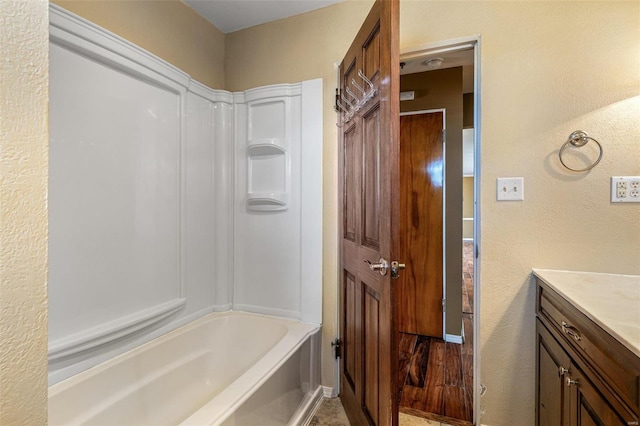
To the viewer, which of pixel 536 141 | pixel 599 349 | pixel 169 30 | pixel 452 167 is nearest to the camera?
pixel 599 349

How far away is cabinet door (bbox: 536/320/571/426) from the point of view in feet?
3.58

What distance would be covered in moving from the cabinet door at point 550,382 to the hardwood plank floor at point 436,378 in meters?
0.47

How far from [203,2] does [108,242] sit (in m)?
1.60

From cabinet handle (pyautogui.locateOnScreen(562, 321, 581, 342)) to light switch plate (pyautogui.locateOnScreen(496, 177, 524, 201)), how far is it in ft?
2.09

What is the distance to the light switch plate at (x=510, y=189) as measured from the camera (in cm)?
150

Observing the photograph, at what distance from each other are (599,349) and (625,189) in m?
0.92

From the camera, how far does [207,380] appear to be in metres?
1.81

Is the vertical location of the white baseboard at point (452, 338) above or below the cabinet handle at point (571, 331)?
below

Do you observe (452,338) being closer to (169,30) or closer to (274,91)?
(274,91)

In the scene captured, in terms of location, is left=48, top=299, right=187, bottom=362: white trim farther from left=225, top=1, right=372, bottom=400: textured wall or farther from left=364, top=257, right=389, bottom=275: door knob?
left=364, top=257, right=389, bottom=275: door knob

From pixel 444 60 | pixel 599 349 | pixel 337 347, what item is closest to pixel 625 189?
pixel 599 349

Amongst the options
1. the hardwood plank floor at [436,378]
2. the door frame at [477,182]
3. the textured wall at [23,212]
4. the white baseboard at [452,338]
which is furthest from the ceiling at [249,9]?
the white baseboard at [452,338]

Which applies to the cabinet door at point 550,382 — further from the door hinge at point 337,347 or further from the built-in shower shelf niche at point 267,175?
the built-in shower shelf niche at point 267,175

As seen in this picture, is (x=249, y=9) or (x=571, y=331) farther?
(x=249, y=9)
